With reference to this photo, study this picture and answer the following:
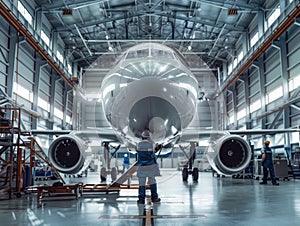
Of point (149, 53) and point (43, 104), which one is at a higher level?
point (43, 104)

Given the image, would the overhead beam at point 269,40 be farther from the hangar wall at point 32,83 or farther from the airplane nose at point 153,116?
the hangar wall at point 32,83

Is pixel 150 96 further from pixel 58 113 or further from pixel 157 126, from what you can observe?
pixel 58 113

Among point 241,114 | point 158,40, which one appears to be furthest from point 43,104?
point 241,114

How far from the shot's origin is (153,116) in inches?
244

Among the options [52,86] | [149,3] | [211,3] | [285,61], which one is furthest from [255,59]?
[52,86]

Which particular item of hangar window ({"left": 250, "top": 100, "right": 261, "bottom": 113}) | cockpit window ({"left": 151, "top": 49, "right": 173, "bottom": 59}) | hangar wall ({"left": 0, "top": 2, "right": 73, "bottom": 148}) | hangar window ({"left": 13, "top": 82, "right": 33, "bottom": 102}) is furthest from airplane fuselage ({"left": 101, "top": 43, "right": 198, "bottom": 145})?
hangar window ({"left": 250, "top": 100, "right": 261, "bottom": 113})

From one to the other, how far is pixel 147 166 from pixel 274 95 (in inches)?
632

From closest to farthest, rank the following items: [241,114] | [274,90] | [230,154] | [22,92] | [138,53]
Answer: [138,53], [230,154], [22,92], [274,90], [241,114]


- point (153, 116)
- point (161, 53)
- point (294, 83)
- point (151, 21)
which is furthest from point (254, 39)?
point (153, 116)

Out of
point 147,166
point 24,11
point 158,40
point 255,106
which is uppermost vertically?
point 158,40

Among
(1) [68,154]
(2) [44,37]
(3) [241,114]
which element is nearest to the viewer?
(1) [68,154]

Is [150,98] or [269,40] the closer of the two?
[150,98]

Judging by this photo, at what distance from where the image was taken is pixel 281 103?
1875 cm

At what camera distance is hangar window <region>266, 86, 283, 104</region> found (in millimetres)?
19106
